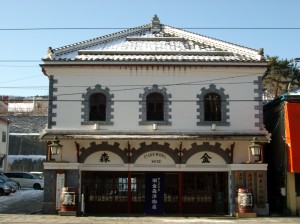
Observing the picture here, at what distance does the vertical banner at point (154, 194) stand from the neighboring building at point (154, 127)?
0.17ft

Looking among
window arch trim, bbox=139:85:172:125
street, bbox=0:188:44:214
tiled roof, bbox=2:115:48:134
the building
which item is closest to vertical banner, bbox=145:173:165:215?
window arch trim, bbox=139:85:172:125

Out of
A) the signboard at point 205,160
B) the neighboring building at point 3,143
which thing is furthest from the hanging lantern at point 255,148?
the neighboring building at point 3,143

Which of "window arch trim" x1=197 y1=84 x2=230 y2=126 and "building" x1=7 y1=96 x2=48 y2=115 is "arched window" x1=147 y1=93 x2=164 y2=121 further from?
"building" x1=7 y1=96 x2=48 y2=115

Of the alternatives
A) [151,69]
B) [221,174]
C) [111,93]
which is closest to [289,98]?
[221,174]

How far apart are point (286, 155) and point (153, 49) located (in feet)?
30.7

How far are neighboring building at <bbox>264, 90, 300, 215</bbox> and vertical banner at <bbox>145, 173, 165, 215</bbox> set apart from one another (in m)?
6.40

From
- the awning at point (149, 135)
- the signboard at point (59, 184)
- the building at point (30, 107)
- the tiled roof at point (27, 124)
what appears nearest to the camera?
the awning at point (149, 135)

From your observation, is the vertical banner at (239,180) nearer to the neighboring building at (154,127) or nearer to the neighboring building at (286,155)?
the neighboring building at (154,127)

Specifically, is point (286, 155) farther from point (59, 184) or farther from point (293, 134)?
point (59, 184)

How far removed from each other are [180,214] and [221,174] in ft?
10.1

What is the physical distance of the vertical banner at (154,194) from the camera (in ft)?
77.6

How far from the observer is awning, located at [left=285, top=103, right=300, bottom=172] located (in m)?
22.8

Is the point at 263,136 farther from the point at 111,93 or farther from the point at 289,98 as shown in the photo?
the point at 111,93

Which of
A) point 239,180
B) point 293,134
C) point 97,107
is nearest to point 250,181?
point 239,180
